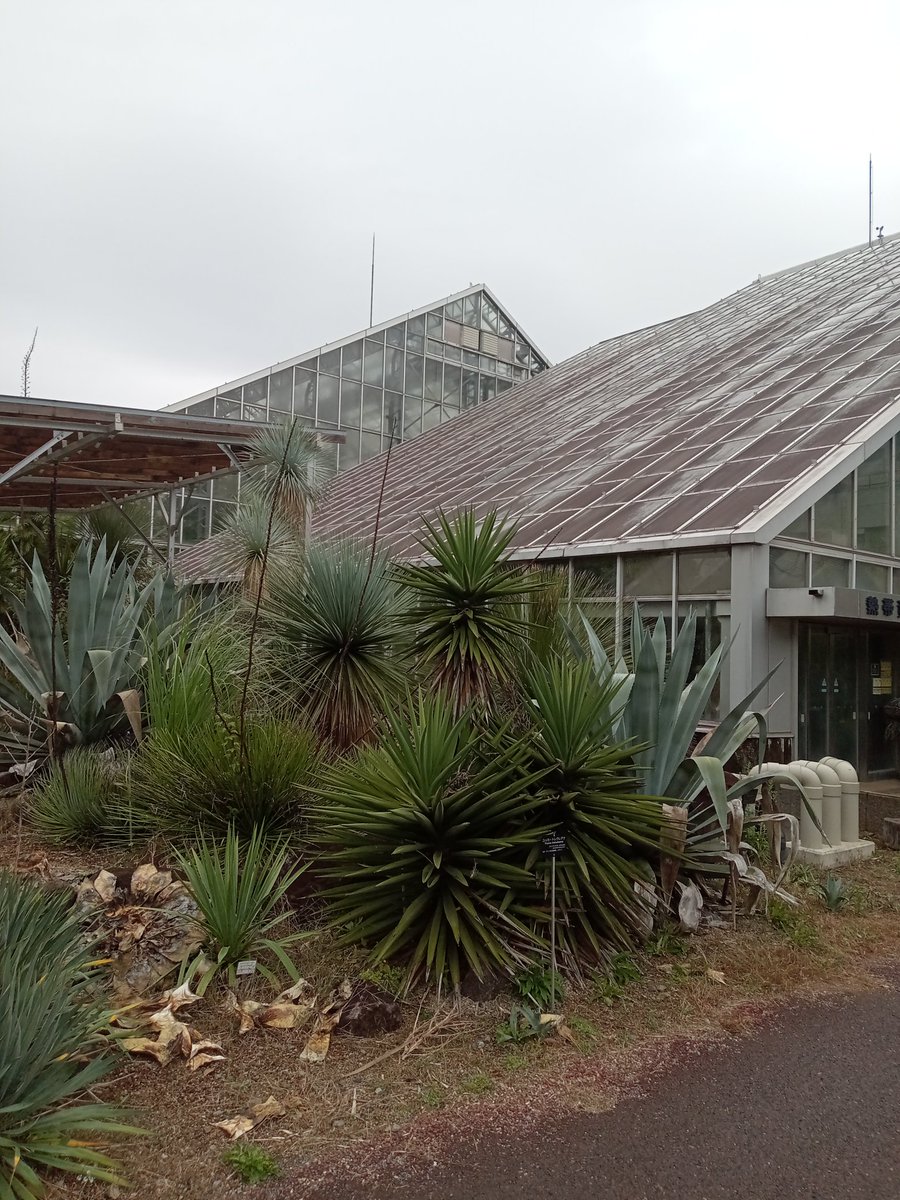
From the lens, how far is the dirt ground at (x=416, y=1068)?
3.79 m

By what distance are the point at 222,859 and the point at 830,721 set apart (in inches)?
305

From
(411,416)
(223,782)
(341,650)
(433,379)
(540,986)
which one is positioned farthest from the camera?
(433,379)

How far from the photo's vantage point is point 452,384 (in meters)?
31.4

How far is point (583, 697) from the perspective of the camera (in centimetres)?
571

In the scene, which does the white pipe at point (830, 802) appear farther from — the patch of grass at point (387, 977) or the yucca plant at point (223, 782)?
the patch of grass at point (387, 977)

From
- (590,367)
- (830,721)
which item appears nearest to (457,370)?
(590,367)

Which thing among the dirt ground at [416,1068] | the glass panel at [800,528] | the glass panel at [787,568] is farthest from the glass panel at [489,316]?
the dirt ground at [416,1068]

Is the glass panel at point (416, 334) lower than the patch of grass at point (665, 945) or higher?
higher

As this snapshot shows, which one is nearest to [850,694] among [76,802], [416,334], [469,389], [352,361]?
[76,802]

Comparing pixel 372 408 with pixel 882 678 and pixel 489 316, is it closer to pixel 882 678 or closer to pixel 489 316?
pixel 489 316

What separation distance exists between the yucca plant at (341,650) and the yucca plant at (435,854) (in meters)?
1.63

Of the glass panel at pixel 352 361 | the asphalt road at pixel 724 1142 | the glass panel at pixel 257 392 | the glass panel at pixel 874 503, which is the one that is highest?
the glass panel at pixel 352 361

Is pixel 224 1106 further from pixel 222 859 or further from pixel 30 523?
pixel 30 523

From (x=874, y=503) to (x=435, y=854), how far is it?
823 centimetres
